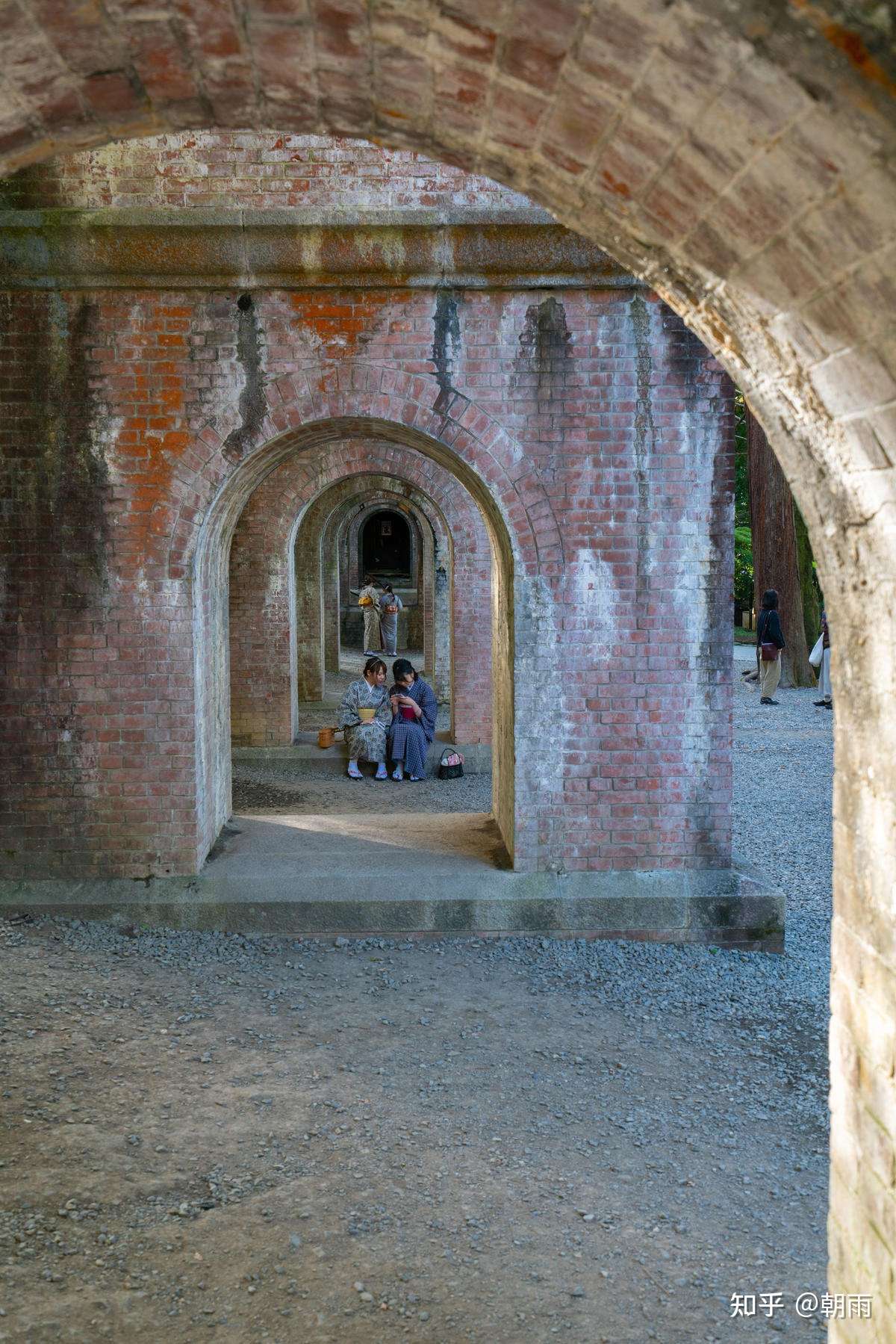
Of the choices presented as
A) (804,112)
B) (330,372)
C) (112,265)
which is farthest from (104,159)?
(804,112)

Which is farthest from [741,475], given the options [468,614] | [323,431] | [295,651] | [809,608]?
[323,431]

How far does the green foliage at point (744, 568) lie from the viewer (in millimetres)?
32469

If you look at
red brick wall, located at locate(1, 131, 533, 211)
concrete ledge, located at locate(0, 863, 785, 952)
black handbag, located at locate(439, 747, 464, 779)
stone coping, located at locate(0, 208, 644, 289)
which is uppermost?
red brick wall, located at locate(1, 131, 533, 211)

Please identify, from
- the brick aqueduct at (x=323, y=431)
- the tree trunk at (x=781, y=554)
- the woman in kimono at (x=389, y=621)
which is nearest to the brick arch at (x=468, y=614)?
Result: the brick aqueduct at (x=323, y=431)

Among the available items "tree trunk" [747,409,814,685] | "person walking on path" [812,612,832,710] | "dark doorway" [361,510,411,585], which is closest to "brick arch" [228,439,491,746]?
"person walking on path" [812,612,832,710]

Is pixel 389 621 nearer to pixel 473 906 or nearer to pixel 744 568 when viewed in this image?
pixel 744 568

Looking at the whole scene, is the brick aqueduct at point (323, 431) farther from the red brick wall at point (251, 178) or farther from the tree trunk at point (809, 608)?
the tree trunk at point (809, 608)

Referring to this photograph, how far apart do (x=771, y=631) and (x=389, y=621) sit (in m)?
9.63

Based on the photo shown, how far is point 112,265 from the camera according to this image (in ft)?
22.1

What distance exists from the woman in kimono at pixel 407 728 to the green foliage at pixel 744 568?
2163 cm

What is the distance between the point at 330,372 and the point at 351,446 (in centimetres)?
706

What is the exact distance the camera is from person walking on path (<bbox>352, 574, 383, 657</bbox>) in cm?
2577

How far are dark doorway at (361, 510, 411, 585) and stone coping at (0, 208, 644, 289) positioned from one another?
1521 inches

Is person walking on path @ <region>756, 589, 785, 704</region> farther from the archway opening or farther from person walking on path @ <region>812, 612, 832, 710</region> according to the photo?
the archway opening
